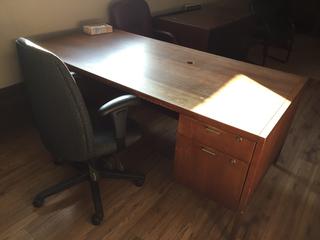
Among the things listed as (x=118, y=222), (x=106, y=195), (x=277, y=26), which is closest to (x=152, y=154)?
(x=106, y=195)

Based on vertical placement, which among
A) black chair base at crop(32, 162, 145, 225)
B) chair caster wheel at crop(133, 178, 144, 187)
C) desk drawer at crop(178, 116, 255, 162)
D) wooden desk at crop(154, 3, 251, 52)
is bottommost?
chair caster wheel at crop(133, 178, 144, 187)

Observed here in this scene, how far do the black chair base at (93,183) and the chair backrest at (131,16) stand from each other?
4.78 ft

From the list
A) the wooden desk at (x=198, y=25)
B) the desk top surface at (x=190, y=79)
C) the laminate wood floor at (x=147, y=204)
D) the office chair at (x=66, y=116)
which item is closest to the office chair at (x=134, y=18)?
the wooden desk at (x=198, y=25)

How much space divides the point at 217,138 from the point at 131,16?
177 centimetres

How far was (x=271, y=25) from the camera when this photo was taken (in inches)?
149

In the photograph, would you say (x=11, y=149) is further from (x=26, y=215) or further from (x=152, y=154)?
(x=152, y=154)

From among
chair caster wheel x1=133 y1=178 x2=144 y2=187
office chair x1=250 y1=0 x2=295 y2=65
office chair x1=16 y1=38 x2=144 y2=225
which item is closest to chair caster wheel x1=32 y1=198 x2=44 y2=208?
office chair x1=16 y1=38 x2=144 y2=225

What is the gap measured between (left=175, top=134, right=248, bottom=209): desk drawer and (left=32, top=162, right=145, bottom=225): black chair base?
38 centimetres

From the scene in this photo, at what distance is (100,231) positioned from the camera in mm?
1493

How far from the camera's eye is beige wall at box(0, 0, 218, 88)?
1860 millimetres

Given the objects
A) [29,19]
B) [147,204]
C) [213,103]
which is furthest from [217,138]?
[29,19]

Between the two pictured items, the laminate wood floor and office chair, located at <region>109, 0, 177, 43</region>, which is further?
office chair, located at <region>109, 0, 177, 43</region>

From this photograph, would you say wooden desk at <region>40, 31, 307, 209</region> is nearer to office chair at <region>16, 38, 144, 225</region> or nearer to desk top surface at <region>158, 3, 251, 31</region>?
office chair at <region>16, 38, 144, 225</region>

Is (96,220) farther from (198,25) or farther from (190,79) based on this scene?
(198,25)
